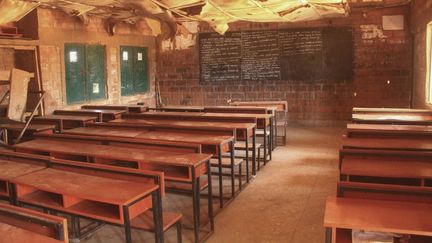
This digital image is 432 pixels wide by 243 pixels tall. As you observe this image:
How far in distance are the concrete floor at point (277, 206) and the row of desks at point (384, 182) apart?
2.48ft

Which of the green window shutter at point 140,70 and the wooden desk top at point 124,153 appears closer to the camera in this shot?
the wooden desk top at point 124,153

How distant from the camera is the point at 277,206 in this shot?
407cm

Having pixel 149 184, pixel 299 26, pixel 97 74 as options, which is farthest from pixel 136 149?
pixel 299 26

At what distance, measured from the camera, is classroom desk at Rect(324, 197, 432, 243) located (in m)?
1.79

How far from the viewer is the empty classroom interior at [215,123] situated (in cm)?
243

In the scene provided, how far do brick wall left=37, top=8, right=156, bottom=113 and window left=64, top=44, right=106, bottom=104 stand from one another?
11cm

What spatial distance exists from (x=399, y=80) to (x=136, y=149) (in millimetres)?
6392

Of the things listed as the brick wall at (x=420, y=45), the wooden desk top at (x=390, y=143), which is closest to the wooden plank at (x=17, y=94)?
the wooden desk top at (x=390, y=143)

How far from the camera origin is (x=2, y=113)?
225 inches

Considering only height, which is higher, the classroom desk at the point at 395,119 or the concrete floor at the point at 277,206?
the classroom desk at the point at 395,119

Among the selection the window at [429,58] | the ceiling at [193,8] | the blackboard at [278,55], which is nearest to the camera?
the ceiling at [193,8]

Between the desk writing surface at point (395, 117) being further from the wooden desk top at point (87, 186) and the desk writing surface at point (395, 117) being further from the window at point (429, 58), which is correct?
the wooden desk top at point (87, 186)

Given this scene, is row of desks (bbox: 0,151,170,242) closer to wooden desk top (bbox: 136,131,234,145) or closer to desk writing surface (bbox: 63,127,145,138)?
wooden desk top (bbox: 136,131,234,145)

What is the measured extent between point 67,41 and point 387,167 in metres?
6.13
